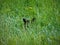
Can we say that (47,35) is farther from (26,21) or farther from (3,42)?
(3,42)

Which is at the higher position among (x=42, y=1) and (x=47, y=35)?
(x=42, y=1)

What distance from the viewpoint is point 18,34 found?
2.29 m

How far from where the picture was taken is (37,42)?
227cm

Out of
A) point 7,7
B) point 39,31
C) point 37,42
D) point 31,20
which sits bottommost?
point 37,42

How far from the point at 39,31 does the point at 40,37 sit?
0.08 metres

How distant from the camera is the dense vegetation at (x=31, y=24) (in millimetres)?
2264

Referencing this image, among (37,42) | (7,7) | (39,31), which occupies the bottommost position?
(37,42)

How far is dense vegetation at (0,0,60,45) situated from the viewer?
89.1 inches

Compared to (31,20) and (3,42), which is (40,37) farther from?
(3,42)

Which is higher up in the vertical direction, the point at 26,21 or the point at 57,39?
the point at 26,21

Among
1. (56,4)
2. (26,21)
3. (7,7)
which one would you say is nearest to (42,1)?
(56,4)

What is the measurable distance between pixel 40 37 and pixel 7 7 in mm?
619

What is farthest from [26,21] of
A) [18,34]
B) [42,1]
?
[42,1]

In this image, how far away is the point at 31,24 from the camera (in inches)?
90.4
